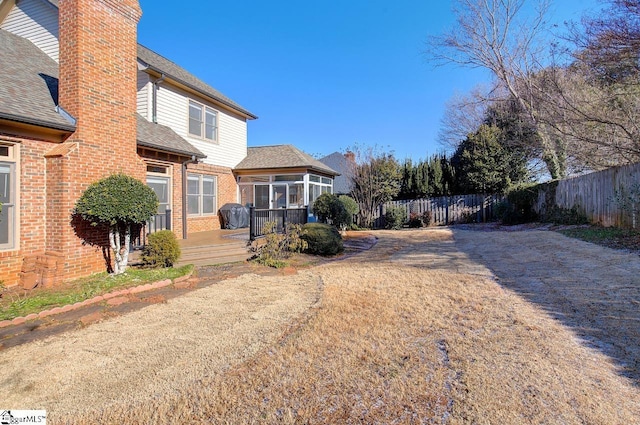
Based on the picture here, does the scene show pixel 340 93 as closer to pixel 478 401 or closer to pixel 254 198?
pixel 254 198

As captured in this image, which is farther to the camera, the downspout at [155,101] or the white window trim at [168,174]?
the downspout at [155,101]

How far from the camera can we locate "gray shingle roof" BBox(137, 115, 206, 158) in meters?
9.73

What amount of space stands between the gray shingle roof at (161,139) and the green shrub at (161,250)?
3.36 meters

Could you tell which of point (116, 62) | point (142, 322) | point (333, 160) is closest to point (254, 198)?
point (116, 62)

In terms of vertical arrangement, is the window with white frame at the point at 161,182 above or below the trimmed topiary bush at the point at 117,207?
above

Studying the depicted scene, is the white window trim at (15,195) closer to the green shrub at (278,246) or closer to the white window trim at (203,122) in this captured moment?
the green shrub at (278,246)

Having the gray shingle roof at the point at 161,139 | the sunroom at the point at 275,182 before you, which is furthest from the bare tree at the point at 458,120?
the gray shingle roof at the point at 161,139

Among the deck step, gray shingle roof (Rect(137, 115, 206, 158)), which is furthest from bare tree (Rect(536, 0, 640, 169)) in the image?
gray shingle roof (Rect(137, 115, 206, 158))

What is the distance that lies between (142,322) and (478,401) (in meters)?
3.96

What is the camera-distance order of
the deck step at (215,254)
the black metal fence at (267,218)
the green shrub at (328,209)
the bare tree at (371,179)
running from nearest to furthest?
1. the deck step at (215,254)
2. the black metal fence at (267,218)
3. the green shrub at (328,209)
4. the bare tree at (371,179)

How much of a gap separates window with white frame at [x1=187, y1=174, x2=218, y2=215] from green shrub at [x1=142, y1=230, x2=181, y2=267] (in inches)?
225

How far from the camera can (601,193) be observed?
37.9 ft

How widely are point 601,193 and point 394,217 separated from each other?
9.58 m

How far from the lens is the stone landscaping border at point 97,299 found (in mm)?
4488
